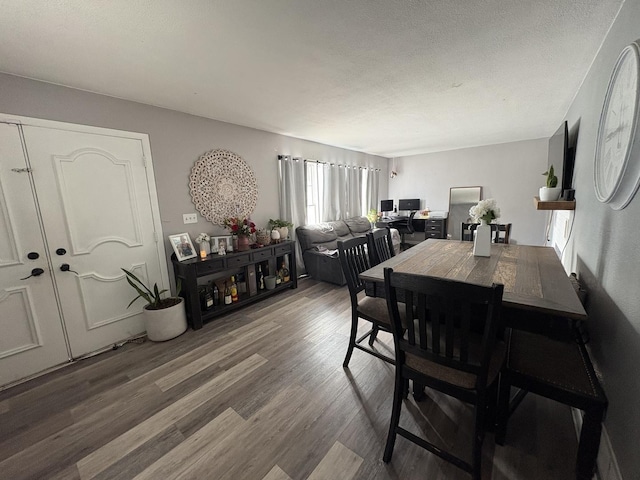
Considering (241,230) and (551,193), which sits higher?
(551,193)

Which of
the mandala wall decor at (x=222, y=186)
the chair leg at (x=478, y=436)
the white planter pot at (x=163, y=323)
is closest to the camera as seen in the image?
the chair leg at (x=478, y=436)

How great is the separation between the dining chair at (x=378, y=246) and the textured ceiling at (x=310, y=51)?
1386 mm

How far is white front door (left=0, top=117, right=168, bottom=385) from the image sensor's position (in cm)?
209

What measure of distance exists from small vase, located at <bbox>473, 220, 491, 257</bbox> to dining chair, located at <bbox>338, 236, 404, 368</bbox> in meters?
0.93

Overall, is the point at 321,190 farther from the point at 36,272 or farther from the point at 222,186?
the point at 36,272

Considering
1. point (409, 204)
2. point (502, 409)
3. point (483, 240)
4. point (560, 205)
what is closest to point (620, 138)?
point (483, 240)

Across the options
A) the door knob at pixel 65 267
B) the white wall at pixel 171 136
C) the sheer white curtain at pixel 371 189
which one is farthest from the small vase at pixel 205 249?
the sheer white curtain at pixel 371 189

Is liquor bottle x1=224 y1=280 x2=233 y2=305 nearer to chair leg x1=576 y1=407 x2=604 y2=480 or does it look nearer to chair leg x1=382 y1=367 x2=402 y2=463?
chair leg x1=382 y1=367 x2=402 y2=463

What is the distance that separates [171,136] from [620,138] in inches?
139

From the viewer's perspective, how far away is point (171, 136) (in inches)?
108

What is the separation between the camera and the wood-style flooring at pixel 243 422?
1.30 metres

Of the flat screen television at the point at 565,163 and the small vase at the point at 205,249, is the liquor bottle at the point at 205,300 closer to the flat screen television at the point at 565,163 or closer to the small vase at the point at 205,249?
the small vase at the point at 205,249

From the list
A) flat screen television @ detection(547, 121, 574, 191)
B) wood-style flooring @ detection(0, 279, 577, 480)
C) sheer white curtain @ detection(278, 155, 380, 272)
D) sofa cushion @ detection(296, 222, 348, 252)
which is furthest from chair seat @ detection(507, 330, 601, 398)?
sheer white curtain @ detection(278, 155, 380, 272)

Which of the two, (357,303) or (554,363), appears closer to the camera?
(554,363)
